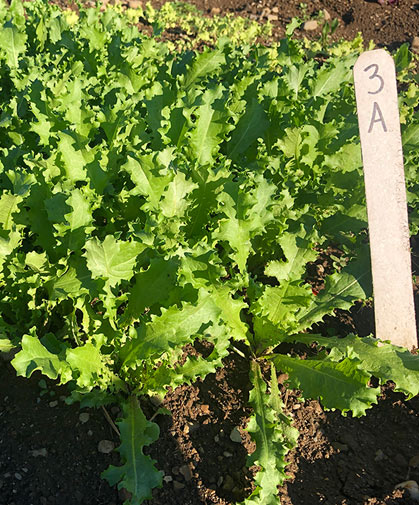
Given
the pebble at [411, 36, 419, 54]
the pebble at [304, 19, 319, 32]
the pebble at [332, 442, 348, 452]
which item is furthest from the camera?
the pebble at [304, 19, 319, 32]

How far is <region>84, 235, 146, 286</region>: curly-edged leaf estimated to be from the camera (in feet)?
6.56

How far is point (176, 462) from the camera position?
2.14 metres

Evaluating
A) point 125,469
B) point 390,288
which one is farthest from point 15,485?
point 390,288

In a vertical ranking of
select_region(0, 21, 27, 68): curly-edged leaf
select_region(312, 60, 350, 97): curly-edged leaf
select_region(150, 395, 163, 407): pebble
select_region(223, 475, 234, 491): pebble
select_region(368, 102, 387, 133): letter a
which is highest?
select_region(0, 21, 27, 68): curly-edged leaf

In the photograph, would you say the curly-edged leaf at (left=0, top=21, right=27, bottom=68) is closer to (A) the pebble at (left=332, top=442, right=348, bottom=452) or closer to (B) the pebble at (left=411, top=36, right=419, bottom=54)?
(A) the pebble at (left=332, top=442, right=348, bottom=452)

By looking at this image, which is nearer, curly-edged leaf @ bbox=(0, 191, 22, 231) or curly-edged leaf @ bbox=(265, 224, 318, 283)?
curly-edged leaf @ bbox=(0, 191, 22, 231)

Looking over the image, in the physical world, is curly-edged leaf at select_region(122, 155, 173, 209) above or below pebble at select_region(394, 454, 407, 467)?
above

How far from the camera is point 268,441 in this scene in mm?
2037

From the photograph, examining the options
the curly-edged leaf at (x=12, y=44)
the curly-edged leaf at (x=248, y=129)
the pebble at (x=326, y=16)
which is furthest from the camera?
the pebble at (x=326, y=16)

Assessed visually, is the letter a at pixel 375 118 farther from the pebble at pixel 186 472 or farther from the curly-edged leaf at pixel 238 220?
the pebble at pixel 186 472

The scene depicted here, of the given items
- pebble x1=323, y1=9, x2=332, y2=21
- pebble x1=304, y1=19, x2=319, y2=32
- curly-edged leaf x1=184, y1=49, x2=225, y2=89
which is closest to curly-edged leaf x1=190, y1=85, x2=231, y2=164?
curly-edged leaf x1=184, y1=49, x2=225, y2=89

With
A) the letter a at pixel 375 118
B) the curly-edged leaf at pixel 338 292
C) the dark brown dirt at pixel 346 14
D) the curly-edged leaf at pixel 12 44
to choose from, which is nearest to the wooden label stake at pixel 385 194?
the letter a at pixel 375 118

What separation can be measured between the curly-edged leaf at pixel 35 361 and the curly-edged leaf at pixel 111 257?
0.32 meters

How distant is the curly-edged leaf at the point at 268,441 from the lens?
75.2 inches
